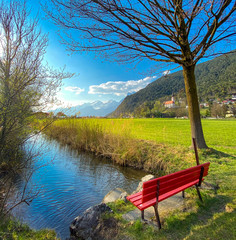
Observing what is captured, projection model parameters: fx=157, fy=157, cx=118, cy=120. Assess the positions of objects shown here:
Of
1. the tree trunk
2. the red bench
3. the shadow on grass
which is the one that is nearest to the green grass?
the red bench

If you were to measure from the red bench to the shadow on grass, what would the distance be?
25cm

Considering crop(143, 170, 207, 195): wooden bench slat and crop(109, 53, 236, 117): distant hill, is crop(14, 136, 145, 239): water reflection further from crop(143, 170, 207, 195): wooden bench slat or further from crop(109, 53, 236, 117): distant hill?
crop(109, 53, 236, 117): distant hill

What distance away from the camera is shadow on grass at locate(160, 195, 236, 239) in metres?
2.33

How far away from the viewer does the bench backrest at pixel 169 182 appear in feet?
7.85

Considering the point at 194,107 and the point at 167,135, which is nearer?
the point at 194,107

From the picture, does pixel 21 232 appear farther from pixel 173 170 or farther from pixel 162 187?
pixel 173 170

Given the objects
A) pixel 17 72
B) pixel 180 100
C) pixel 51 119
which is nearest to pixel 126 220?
pixel 51 119

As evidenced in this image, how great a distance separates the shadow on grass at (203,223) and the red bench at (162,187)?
0.25 m

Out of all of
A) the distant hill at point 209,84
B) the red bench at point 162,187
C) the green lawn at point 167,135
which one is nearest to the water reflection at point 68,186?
the red bench at point 162,187

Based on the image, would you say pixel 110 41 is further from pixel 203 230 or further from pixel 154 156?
pixel 203 230

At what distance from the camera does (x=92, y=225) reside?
286cm

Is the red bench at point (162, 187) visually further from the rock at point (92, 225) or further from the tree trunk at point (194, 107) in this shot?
the tree trunk at point (194, 107)

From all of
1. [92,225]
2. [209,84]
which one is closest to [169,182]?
[92,225]

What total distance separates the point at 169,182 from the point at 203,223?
2.83 ft
